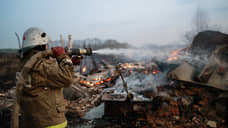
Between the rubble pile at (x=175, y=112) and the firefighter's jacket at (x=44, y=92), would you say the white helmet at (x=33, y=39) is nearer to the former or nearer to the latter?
the firefighter's jacket at (x=44, y=92)

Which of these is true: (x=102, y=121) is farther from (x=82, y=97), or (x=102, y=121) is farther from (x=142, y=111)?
(x=82, y=97)

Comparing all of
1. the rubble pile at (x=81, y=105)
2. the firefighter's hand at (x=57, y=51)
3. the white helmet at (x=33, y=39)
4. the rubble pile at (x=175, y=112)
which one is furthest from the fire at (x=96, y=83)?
the firefighter's hand at (x=57, y=51)

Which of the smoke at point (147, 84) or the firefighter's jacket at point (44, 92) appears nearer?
the firefighter's jacket at point (44, 92)

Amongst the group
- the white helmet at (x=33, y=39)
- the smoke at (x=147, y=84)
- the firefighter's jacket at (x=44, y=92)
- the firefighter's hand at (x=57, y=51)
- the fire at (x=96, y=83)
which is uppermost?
the white helmet at (x=33, y=39)

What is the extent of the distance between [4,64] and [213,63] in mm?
12093

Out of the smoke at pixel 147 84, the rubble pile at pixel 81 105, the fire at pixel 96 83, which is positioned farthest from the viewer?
the fire at pixel 96 83

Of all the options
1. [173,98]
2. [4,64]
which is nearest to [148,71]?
[173,98]

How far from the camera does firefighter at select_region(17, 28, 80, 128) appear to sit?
83.4 inches

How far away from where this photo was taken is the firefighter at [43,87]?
2119mm

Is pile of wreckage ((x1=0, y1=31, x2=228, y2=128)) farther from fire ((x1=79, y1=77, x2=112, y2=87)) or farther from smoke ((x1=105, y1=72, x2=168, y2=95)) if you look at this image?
fire ((x1=79, y1=77, x2=112, y2=87))

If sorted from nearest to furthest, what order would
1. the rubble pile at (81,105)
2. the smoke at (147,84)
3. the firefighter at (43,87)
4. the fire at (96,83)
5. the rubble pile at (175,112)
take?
the firefighter at (43,87)
the rubble pile at (175,112)
the rubble pile at (81,105)
the smoke at (147,84)
the fire at (96,83)

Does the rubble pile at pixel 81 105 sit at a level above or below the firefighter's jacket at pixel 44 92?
below

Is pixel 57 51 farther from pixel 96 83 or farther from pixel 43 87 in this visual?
pixel 96 83

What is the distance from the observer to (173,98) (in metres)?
5.65
